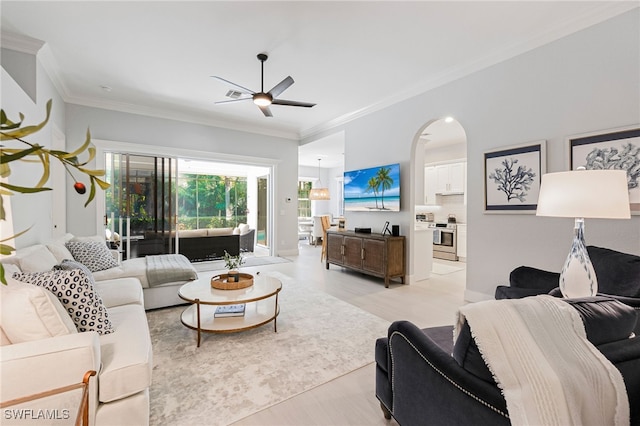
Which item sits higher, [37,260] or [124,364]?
[37,260]

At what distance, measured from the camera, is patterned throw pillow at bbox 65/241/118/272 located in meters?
3.34

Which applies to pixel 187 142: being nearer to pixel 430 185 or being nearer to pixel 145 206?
pixel 145 206

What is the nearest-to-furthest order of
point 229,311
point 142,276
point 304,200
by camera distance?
point 229,311
point 142,276
point 304,200

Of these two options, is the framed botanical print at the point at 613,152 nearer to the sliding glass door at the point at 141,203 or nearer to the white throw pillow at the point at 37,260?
the white throw pillow at the point at 37,260

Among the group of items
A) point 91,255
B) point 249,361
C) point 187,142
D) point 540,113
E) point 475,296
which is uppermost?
point 187,142

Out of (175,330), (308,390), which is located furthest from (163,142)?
(308,390)

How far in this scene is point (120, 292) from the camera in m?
2.65

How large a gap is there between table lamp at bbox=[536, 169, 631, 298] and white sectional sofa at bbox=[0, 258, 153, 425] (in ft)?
8.49

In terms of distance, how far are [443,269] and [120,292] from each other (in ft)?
17.6

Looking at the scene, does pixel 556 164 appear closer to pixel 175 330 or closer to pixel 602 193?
pixel 602 193

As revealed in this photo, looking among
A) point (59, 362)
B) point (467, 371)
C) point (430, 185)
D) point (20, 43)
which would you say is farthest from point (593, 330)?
point (430, 185)

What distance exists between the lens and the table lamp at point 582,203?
1.71m

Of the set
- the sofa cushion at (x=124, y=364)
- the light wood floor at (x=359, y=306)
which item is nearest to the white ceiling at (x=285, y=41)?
the sofa cushion at (x=124, y=364)

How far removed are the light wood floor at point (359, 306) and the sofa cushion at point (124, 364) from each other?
2.07ft
